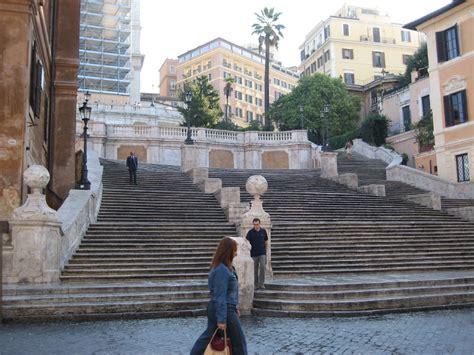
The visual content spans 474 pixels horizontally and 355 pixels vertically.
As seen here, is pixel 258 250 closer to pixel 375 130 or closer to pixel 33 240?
pixel 33 240

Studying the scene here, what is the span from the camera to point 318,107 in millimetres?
54906

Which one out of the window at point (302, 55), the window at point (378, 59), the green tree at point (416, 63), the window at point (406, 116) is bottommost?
the window at point (406, 116)

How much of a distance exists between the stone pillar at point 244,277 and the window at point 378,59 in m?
72.7

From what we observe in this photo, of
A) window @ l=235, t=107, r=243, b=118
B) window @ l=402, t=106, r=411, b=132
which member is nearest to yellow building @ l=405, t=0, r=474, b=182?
window @ l=402, t=106, r=411, b=132

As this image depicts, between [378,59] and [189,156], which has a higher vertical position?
[378,59]

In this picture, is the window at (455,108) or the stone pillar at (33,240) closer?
the stone pillar at (33,240)

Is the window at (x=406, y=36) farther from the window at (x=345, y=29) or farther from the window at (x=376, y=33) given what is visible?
the window at (x=345, y=29)

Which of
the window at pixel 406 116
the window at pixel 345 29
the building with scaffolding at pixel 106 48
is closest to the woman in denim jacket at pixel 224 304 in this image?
the window at pixel 406 116

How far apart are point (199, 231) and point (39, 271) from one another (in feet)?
19.9

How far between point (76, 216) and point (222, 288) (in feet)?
31.2

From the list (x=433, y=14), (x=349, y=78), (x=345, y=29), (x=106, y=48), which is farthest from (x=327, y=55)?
(x=433, y=14)

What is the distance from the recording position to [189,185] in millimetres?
25141

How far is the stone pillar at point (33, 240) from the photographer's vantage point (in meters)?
11.6

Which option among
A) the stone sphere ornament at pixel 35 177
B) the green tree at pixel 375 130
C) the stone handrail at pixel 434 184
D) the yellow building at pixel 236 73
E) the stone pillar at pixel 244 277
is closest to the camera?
the stone pillar at pixel 244 277
